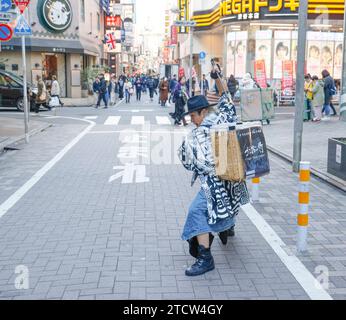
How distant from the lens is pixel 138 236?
19.9 ft

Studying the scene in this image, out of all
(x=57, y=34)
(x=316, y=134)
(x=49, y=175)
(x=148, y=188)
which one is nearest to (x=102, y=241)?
(x=148, y=188)

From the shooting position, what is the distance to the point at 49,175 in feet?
31.8

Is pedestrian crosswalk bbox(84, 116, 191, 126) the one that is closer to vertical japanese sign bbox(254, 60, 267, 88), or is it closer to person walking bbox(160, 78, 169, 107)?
vertical japanese sign bbox(254, 60, 267, 88)

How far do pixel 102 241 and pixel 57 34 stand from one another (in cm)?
2987

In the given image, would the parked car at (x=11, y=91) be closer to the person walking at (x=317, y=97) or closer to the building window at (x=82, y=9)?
the person walking at (x=317, y=97)

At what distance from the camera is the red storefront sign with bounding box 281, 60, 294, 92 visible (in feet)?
87.8

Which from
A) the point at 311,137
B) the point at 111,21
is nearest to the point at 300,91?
the point at 311,137

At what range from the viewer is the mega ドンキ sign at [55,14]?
107ft

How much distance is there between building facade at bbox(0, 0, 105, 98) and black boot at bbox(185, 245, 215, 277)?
28550 millimetres

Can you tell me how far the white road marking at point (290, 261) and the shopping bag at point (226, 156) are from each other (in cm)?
106

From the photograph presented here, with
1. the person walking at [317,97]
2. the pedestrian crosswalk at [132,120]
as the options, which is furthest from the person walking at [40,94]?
the person walking at [317,97]
